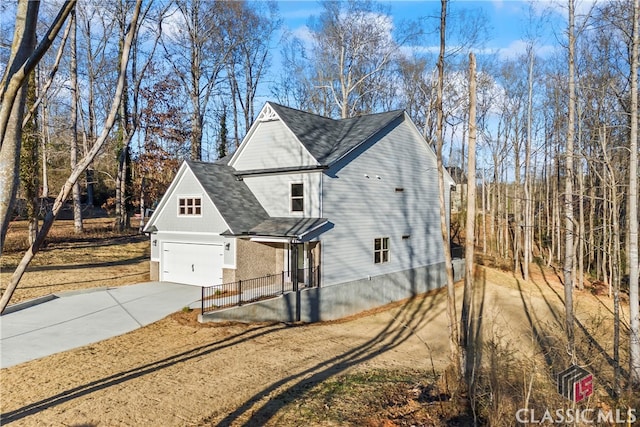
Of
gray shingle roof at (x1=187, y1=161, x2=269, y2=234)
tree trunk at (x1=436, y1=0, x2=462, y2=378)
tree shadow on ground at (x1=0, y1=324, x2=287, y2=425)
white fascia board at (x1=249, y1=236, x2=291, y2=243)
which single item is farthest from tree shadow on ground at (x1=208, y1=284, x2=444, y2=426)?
gray shingle roof at (x1=187, y1=161, x2=269, y2=234)

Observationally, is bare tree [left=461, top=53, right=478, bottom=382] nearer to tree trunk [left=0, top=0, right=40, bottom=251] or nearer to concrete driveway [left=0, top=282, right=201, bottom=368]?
tree trunk [left=0, top=0, right=40, bottom=251]

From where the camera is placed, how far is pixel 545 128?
3000 centimetres

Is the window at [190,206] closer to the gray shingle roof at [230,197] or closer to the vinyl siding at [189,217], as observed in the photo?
the vinyl siding at [189,217]

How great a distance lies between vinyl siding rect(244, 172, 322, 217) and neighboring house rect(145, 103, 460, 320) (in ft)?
0.15

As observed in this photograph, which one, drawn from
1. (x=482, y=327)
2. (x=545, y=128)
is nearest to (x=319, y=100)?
(x=545, y=128)

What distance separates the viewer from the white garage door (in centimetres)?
1734

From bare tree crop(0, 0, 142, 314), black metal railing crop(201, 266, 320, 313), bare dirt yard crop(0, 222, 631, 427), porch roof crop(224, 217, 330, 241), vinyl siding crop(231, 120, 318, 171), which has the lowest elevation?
bare dirt yard crop(0, 222, 631, 427)

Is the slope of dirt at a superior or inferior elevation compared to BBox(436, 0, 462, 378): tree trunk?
inferior

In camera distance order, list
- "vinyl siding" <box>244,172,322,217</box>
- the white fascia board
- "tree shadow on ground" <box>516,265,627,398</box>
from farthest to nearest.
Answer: "vinyl siding" <box>244,172,322,217</box>
the white fascia board
"tree shadow on ground" <box>516,265,627,398</box>

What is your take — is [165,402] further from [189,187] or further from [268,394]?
[189,187]

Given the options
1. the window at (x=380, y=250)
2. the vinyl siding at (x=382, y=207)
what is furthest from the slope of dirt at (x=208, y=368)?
the window at (x=380, y=250)

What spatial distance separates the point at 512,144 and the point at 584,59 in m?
13.3

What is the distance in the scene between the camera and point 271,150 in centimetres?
1877

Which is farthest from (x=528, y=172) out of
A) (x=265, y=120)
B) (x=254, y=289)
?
(x=254, y=289)
